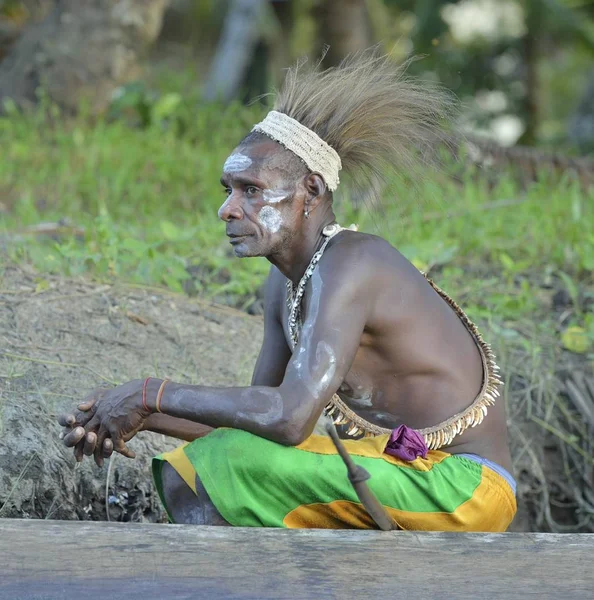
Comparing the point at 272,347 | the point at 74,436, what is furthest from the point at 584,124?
the point at 74,436

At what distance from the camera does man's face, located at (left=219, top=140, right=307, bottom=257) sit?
259 cm

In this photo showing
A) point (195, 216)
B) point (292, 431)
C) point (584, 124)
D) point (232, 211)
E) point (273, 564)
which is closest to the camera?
point (273, 564)

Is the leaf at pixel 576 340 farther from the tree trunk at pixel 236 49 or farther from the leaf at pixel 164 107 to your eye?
the tree trunk at pixel 236 49

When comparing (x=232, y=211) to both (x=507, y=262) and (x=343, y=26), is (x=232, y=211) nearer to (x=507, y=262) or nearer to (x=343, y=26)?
(x=507, y=262)

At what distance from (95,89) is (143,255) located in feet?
12.1

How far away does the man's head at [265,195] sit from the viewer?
2.59 metres

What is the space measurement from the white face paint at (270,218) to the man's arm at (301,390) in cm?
27

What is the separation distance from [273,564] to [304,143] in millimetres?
1125

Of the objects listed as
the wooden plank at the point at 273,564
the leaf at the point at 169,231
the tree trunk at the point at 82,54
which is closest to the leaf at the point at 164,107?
the tree trunk at the point at 82,54

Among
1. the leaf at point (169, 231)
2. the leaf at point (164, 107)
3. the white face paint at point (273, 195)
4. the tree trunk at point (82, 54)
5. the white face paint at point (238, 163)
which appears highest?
the tree trunk at point (82, 54)

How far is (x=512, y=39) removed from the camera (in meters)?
10.0

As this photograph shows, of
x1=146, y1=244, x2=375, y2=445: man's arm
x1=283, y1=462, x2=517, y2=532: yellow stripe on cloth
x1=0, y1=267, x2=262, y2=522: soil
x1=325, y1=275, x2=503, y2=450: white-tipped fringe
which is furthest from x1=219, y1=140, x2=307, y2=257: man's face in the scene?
x1=0, y1=267, x2=262, y2=522: soil

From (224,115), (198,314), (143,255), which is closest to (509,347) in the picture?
(198,314)

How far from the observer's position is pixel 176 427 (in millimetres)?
2596
